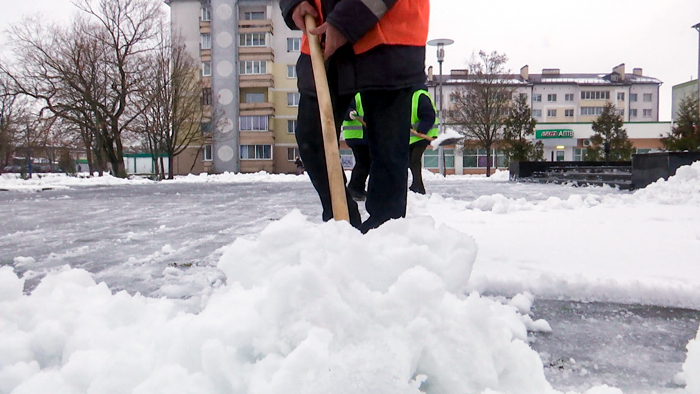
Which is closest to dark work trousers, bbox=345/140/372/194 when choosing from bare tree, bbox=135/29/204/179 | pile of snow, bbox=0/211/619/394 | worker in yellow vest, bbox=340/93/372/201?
worker in yellow vest, bbox=340/93/372/201

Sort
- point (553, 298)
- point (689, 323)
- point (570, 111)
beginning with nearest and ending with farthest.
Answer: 1. point (689, 323)
2. point (553, 298)
3. point (570, 111)

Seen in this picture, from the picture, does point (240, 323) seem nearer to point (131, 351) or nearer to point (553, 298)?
point (131, 351)

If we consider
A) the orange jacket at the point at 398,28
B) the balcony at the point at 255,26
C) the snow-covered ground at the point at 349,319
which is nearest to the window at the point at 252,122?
the balcony at the point at 255,26

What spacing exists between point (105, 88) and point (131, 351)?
24714 millimetres

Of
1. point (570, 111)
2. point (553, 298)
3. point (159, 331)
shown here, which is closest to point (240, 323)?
point (159, 331)

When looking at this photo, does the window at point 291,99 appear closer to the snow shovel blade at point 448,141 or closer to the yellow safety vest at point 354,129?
the snow shovel blade at point 448,141

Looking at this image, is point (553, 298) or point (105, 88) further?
point (105, 88)

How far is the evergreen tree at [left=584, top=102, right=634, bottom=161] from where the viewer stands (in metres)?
28.2

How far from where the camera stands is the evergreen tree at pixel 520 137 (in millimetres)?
27234

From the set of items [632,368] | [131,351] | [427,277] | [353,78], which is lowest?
[632,368]

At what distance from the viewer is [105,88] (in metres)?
22.9

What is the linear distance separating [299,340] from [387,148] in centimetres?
134

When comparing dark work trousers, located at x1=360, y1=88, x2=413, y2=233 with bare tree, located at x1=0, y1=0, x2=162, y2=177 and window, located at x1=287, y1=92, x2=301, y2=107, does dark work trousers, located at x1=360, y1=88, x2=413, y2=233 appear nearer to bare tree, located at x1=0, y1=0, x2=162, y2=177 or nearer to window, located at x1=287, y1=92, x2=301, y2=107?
bare tree, located at x1=0, y1=0, x2=162, y2=177

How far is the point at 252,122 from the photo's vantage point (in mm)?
38406
